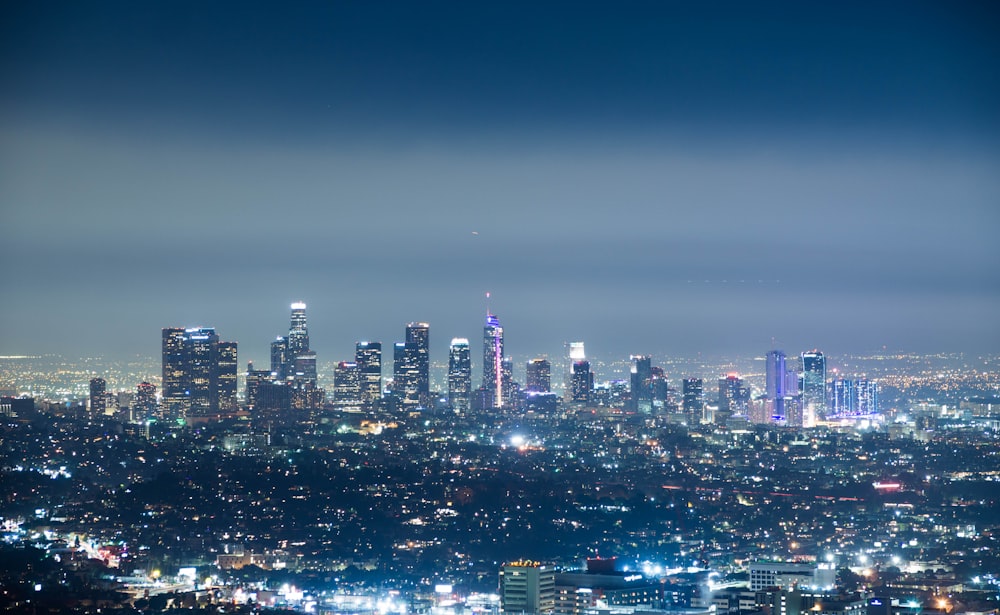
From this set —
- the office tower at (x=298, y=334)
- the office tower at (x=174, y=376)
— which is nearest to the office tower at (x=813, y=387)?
the office tower at (x=298, y=334)


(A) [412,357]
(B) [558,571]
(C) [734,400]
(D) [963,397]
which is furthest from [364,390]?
(B) [558,571]

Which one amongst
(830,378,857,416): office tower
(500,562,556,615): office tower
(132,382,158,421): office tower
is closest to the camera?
(500,562,556,615): office tower

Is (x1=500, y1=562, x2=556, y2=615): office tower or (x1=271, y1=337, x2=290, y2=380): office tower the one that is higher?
(x1=271, y1=337, x2=290, y2=380): office tower

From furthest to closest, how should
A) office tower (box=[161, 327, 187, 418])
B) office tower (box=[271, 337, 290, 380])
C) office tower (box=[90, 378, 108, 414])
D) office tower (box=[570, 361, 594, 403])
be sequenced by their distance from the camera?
office tower (box=[570, 361, 594, 403]) → office tower (box=[271, 337, 290, 380]) → office tower (box=[161, 327, 187, 418]) → office tower (box=[90, 378, 108, 414])

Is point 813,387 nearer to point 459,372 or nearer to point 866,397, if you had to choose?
point 866,397

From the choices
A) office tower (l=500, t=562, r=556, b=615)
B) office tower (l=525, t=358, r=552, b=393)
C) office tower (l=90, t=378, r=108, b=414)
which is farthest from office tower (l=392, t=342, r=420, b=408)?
office tower (l=500, t=562, r=556, b=615)

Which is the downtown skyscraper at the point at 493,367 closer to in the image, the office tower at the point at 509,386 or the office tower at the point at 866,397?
the office tower at the point at 509,386

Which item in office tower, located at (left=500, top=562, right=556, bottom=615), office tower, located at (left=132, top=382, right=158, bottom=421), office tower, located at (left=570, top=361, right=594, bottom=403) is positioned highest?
office tower, located at (left=570, top=361, right=594, bottom=403)

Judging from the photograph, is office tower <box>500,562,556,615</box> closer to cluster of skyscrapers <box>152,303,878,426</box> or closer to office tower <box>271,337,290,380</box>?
cluster of skyscrapers <box>152,303,878,426</box>
